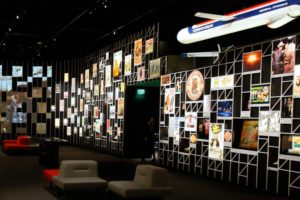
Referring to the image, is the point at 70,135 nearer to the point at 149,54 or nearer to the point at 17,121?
the point at 17,121

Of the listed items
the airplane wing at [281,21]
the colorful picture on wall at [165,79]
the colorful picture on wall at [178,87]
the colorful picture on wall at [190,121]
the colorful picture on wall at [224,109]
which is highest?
the airplane wing at [281,21]

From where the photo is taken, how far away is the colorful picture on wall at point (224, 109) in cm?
980

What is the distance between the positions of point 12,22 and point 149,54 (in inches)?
195

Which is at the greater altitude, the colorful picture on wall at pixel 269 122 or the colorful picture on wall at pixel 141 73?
the colorful picture on wall at pixel 141 73

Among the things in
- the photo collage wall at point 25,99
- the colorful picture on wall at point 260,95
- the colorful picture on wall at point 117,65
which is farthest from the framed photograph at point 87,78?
the colorful picture on wall at point 260,95

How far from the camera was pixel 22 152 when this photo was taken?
15.6 meters

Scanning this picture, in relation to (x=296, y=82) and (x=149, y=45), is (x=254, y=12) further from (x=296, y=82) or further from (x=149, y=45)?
(x=149, y=45)

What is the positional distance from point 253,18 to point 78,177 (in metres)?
4.36

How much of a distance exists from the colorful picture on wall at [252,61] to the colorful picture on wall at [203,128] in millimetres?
1867

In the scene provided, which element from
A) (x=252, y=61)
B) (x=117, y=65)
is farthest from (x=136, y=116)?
(x=252, y=61)

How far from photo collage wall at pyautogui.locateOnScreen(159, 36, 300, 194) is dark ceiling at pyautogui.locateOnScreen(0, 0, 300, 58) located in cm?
153

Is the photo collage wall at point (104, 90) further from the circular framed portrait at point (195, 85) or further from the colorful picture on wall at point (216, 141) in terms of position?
the colorful picture on wall at point (216, 141)

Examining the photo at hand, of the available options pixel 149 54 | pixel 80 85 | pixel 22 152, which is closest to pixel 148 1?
pixel 149 54

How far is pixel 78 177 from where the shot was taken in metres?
8.02
